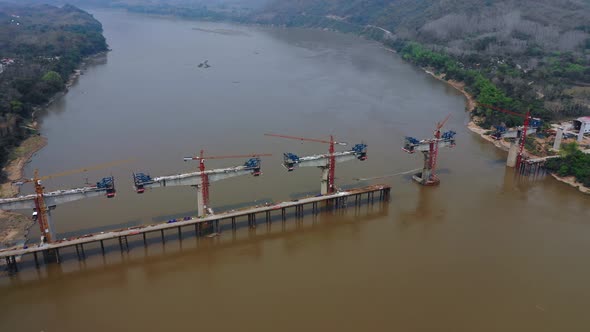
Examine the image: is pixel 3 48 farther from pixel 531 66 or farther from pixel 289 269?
pixel 531 66

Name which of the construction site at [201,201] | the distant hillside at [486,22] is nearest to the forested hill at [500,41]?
the distant hillside at [486,22]

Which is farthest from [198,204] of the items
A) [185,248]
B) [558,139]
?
[558,139]

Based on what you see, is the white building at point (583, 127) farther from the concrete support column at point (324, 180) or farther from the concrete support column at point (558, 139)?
the concrete support column at point (324, 180)

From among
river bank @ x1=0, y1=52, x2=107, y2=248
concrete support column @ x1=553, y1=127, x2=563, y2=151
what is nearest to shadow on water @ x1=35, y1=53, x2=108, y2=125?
river bank @ x1=0, y1=52, x2=107, y2=248

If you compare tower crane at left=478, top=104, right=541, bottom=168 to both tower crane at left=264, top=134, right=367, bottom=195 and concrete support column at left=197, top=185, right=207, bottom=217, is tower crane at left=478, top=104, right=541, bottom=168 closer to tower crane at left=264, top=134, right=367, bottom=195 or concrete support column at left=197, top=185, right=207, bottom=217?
tower crane at left=264, top=134, right=367, bottom=195

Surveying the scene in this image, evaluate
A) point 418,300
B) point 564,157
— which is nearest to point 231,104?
point 564,157

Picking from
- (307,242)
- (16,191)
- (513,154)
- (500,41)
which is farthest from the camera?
(500,41)

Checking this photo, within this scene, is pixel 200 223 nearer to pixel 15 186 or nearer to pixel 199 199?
pixel 199 199
